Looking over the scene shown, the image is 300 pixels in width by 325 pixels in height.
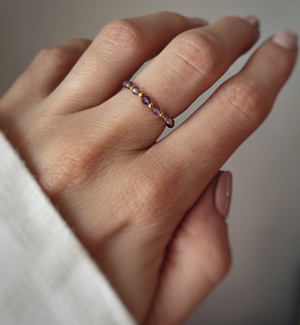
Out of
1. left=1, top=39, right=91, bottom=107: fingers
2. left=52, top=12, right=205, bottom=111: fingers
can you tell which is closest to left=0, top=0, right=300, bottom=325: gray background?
left=1, top=39, right=91, bottom=107: fingers

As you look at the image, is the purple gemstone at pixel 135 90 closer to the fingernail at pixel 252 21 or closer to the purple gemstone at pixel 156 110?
the purple gemstone at pixel 156 110

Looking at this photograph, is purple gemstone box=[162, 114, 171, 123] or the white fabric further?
purple gemstone box=[162, 114, 171, 123]

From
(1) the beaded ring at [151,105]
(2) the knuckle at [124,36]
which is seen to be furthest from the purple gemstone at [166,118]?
(2) the knuckle at [124,36]

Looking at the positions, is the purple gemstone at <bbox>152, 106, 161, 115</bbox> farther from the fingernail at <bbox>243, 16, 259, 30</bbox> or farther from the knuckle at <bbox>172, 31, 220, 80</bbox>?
the fingernail at <bbox>243, 16, 259, 30</bbox>

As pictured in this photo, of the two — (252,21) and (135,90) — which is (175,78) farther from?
(252,21)

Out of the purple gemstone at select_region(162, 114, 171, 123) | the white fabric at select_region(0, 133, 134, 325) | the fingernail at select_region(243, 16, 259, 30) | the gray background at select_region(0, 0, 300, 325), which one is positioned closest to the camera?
the white fabric at select_region(0, 133, 134, 325)

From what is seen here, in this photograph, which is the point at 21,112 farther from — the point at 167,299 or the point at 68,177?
the point at 167,299
